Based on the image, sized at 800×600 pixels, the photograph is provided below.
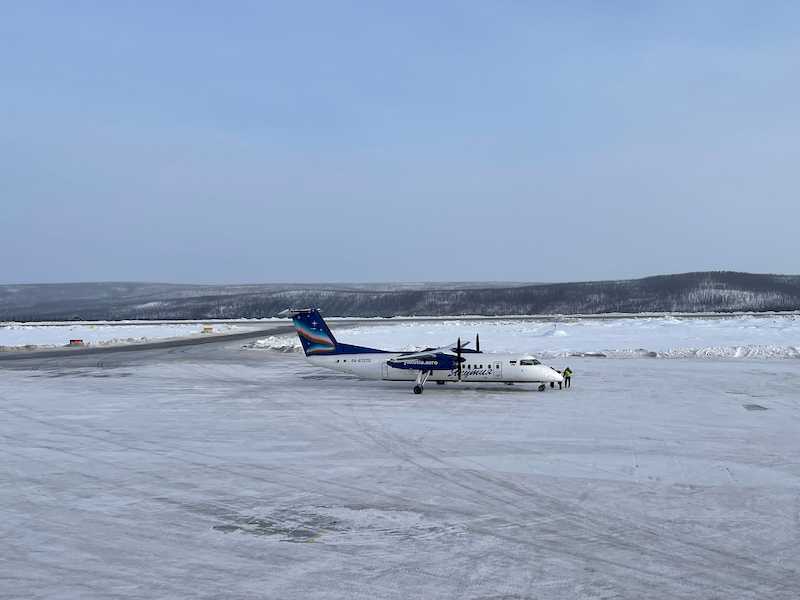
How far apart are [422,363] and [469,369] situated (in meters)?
2.71

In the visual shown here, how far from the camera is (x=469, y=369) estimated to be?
3834 centimetres

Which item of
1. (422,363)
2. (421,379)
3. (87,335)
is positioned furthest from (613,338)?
(87,335)

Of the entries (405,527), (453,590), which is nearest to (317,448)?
(405,527)

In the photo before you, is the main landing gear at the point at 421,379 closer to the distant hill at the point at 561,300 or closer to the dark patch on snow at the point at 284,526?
the dark patch on snow at the point at 284,526

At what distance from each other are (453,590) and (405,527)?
3623 millimetres

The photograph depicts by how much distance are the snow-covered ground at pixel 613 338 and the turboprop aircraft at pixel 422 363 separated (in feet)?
60.8

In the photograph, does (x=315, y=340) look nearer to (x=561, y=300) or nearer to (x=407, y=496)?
(x=407, y=496)

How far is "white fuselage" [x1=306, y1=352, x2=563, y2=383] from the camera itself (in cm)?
3775

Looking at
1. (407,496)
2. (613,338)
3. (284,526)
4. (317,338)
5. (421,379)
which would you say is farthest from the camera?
(613,338)

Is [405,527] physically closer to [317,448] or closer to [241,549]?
[241,549]

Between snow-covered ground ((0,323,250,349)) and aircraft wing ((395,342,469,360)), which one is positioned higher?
aircraft wing ((395,342,469,360))

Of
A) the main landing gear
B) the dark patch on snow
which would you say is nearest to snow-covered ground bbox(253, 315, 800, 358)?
the main landing gear

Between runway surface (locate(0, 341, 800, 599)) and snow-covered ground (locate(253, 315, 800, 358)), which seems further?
snow-covered ground (locate(253, 315, 800, 358))

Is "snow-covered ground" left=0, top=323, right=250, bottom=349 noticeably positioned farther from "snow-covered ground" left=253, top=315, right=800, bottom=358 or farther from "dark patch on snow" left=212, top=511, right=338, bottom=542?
"dark patch on snow" left=212, top=511, right=338, bottom=542
